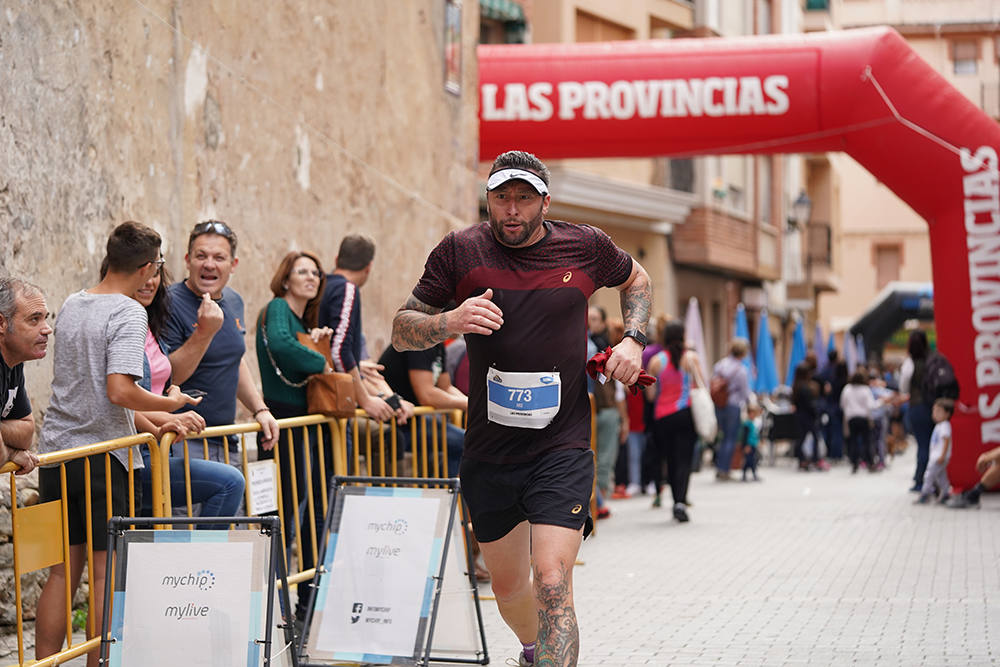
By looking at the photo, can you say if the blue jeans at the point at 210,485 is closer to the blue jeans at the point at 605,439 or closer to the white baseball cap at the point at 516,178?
the white baseball cap at the point at 516,178

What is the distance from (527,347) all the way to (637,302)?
525 millimetres

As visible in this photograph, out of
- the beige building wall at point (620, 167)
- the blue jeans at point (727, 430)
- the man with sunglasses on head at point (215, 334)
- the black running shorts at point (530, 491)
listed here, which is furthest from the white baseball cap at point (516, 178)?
the beige building wall at point (620, 167)

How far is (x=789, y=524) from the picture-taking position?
13.7 m

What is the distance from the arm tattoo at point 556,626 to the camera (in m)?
4.99

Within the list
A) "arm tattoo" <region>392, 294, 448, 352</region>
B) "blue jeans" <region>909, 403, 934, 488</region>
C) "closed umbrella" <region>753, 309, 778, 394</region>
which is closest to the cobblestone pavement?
"blue jeans" <region>909, 403, 934, 488</region>

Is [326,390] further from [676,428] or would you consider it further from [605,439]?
[605,439]

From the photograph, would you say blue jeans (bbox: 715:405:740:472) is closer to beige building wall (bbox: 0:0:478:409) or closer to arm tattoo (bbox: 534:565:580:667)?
beige building wall (bbox: 0:0:478:409)

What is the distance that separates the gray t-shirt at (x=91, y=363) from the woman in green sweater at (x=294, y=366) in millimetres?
1903

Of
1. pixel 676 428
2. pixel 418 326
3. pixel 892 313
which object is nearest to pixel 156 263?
pixel 418 326

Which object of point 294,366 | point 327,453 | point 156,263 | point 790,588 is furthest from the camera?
point 790,588

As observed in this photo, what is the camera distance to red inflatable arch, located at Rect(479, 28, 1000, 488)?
14156 millimetres

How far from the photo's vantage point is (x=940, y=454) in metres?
15.0

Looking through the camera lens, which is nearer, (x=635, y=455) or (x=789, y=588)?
(x=789, y=588)

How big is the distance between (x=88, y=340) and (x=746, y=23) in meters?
30.5
